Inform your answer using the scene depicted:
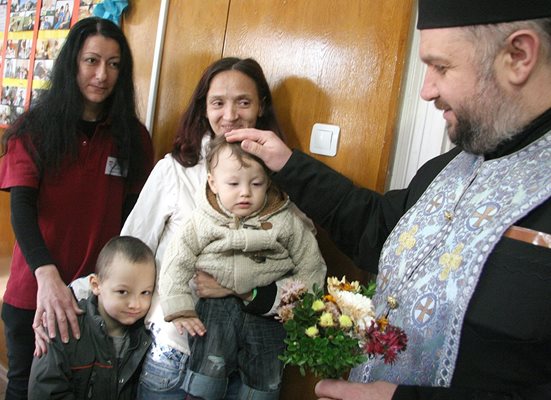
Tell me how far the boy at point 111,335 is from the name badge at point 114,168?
→ 51 centimetres

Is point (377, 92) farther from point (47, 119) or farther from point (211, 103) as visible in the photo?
point (47, 119)

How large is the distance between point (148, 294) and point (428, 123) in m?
1.19

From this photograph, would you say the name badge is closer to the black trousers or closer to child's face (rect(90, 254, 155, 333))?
child's face (rect(90, 254, 155, 333))

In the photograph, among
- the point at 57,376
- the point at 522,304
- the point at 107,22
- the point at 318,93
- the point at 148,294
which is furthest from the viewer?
the point at 107,22

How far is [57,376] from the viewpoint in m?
1.59

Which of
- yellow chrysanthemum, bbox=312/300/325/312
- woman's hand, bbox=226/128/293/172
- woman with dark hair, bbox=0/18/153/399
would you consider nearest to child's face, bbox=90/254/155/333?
woman with dark hair, bbox=0/18/153/399

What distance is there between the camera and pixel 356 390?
1013 millimetres

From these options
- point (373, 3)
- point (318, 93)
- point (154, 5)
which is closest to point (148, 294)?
point (318, 93)

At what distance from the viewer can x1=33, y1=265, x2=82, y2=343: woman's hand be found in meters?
1.68

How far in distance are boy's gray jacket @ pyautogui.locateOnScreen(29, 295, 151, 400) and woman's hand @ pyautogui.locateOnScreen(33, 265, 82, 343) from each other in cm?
3

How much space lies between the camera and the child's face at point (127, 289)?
1.69m

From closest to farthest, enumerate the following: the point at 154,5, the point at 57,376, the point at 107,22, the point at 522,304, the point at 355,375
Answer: the point at 522,304, the point at 355,375, the point at 57,376, the point at 107,22, the point at 154,5

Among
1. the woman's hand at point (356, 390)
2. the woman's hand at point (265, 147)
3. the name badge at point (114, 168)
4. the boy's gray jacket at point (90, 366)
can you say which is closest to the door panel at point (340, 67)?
the woman's hand at point (265, 147)

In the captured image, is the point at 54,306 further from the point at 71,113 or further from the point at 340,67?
the point at 340,67
